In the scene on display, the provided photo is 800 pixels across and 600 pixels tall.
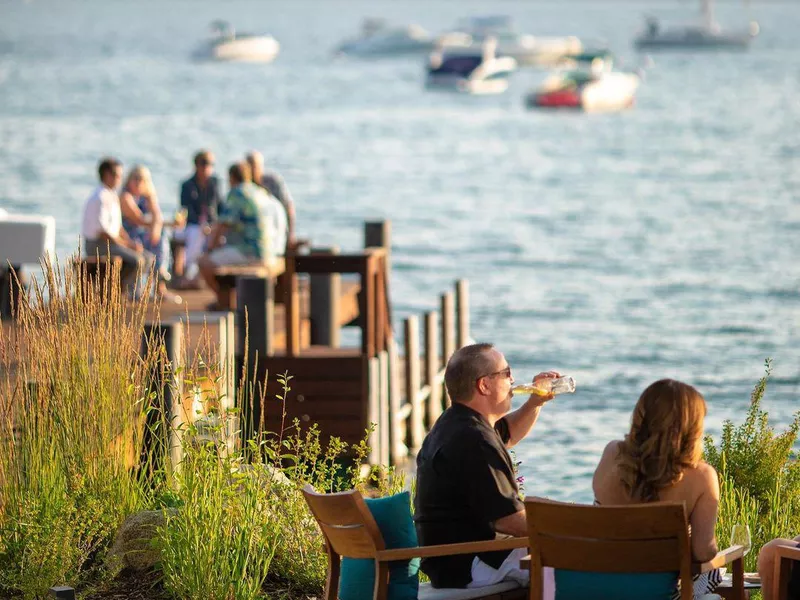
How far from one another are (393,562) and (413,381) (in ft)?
32.8

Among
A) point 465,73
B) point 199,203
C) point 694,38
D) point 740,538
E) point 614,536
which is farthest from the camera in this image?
point 694,38

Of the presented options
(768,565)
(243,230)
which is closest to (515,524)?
(768,565)

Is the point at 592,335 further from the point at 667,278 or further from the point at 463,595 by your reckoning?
the point at 463,595

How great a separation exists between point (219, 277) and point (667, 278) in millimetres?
24532

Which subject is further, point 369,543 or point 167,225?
point 167,225

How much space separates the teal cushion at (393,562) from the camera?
5766mm

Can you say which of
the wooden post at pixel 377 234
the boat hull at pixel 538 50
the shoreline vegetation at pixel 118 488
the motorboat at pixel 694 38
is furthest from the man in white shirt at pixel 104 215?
the motorboat at pixel 694 38

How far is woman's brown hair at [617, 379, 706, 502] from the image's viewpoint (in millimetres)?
5277

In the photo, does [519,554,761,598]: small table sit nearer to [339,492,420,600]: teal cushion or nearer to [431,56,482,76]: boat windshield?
[339,492,420,600]: teal cushion

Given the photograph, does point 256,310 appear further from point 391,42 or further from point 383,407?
point 391,42

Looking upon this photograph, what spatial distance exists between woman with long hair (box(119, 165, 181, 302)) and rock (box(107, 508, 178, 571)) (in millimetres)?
8713

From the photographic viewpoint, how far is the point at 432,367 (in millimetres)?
16656

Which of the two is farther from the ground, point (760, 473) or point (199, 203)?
point (199, 203)

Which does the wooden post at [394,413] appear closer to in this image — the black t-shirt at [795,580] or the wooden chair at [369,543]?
the wooden chair at [369,543]
